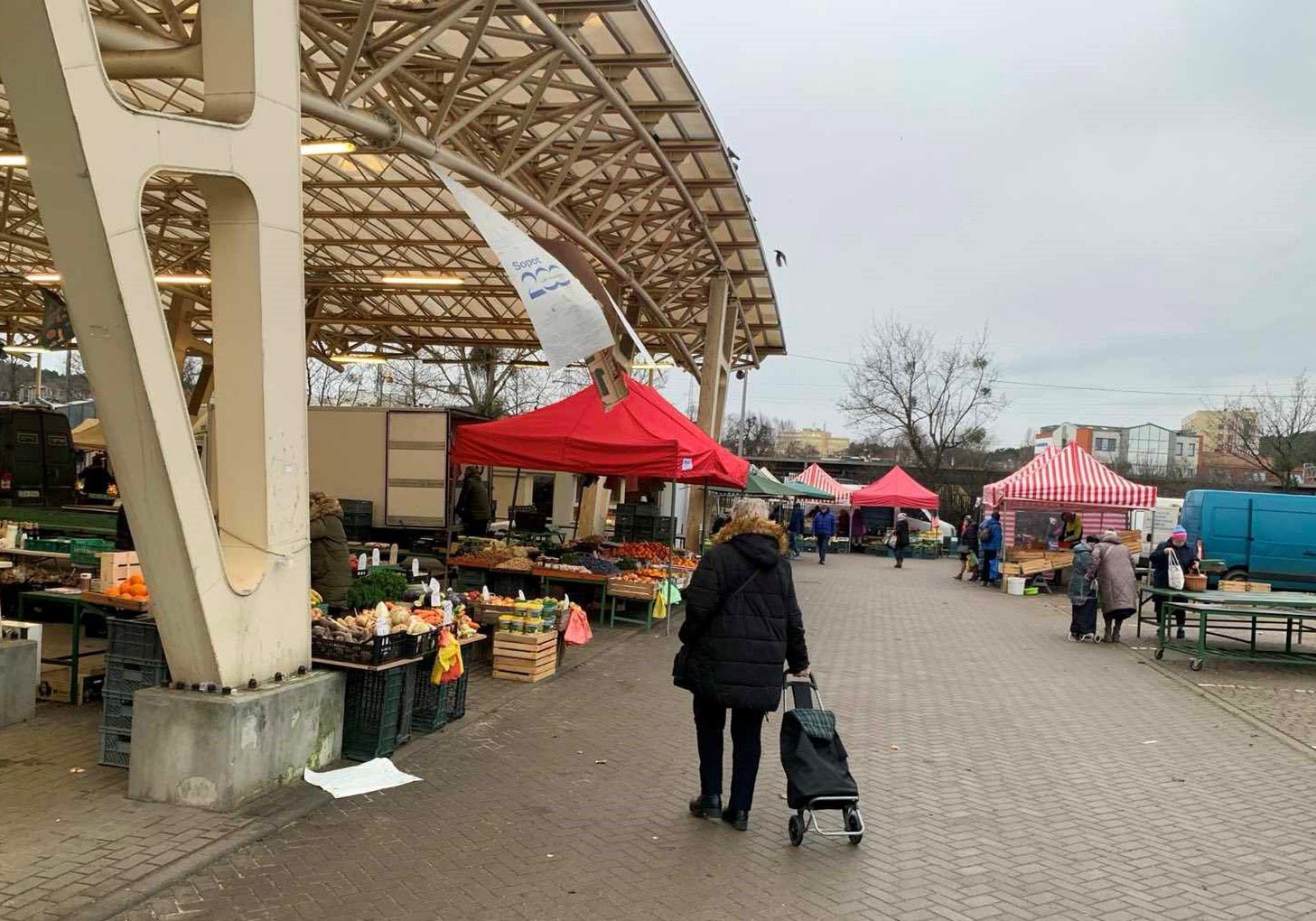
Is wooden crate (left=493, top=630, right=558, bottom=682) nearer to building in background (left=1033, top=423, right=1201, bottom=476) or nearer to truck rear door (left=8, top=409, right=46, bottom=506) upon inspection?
truck rear door (left=8, top=409, right=46, bottom=506)

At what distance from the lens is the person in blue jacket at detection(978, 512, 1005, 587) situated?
23.1 metres

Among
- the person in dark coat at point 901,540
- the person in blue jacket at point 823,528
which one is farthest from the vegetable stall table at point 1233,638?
the person in blue jacket at point 823,528

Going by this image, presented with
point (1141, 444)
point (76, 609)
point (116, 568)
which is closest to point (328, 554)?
point (116, 568)

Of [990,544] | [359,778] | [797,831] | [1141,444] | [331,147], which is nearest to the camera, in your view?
[797,831]

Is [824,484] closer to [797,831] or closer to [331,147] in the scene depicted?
[331,147]

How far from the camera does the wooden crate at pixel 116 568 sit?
6.96 m

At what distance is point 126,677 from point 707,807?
3477 mm

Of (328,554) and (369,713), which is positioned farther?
(328,554)

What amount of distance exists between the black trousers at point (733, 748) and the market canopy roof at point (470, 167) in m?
5.02

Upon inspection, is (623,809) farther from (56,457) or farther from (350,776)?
(56,457)

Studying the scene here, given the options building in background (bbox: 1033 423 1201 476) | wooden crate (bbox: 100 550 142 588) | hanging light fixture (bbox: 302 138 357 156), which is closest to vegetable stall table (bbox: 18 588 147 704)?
wooden crate (bbox: 100 550 142 588)

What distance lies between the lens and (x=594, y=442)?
1188 centimetres

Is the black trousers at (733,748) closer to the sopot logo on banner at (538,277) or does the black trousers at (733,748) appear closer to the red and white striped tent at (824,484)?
the sopot logo on banner at (538,277)

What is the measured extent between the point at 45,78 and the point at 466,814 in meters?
4.06
